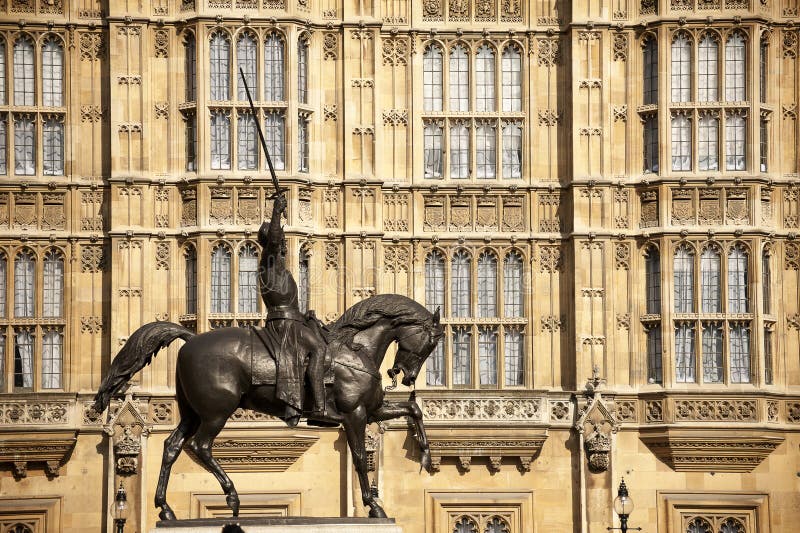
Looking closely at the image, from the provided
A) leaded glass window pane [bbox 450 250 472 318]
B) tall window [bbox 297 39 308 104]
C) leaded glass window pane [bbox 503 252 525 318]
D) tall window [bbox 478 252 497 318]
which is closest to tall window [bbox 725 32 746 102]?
leaded glass window pane [bbox 503 252 525 318]

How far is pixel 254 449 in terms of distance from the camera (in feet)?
131

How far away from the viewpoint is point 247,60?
1590 inches

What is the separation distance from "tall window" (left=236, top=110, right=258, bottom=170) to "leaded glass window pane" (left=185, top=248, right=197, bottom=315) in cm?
193

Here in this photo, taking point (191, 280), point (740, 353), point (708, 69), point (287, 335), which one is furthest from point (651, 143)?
point (287, 335)

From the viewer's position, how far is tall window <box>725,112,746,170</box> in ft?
134

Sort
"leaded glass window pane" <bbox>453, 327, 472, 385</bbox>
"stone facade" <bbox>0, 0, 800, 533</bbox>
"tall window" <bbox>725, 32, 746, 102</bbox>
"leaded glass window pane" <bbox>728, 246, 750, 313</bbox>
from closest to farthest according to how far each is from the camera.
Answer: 1. "stone facade" <bbox>0, 0, 800, 533</bbox>
2. "leaded glass window pane" <bbox>728, 246, 750, 313</bbox>
3. "tall window" <bbox>725, 32, 746, 102</bbox>
4. "leaded glass window pane" <bbox>453, 327, 472, 385</bbox>

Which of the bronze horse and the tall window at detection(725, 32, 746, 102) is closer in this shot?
the bronze horse

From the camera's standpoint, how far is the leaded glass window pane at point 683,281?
133 ft

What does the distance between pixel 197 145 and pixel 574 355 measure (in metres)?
→ 8.31

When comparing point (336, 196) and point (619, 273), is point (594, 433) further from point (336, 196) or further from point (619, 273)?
point (336, 196)

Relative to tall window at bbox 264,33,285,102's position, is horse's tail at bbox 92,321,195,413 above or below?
below

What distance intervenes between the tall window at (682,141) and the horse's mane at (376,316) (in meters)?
15.5

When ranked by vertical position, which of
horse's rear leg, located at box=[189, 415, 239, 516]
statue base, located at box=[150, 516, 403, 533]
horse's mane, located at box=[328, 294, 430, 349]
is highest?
horse's mane, located at box=[328, 294, 430, 349]

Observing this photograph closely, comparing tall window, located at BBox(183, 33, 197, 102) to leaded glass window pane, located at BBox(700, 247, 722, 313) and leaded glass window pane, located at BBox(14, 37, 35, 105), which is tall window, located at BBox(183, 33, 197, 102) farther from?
leaded glass window pane, located at BBox(700, 247, 722, 313)
